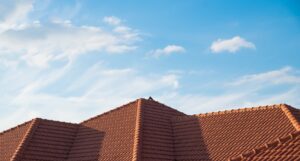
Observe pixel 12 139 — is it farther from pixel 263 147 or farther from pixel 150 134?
pixel 263 147

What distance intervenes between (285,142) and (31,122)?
15.7m

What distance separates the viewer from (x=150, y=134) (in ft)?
70.9

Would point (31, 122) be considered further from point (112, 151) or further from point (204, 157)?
point (204, 157)

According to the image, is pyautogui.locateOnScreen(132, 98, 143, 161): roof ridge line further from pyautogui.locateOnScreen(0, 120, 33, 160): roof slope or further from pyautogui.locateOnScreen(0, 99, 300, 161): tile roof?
pyautogui.locateOnScreen(0, 120, 33, 160): roof slope

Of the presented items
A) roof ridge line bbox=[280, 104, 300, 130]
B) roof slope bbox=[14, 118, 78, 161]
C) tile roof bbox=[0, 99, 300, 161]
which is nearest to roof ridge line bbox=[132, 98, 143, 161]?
tile roof bbox=[0, 99, 300, 161]

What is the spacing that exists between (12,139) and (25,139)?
1807mm

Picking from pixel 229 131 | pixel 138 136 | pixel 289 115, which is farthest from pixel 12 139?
pixel 289 115

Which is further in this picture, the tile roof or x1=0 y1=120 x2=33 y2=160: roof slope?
x1=0 y1=120 x2=33 y2=160: roof slope

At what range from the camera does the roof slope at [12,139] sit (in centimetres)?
2189

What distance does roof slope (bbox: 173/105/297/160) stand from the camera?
19.2 meters

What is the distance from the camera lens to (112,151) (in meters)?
20.9

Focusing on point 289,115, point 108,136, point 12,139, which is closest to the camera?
point 289,115

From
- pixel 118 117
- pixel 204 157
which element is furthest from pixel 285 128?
pixel 118 117

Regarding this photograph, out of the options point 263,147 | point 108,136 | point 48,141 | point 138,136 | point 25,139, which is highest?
point 25,139
